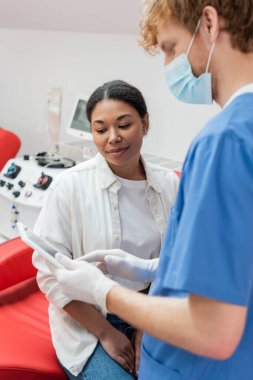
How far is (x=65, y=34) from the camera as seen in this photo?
2.64 meters

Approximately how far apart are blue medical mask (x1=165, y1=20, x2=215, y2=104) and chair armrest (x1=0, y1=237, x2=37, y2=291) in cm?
102

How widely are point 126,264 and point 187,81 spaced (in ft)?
1.55

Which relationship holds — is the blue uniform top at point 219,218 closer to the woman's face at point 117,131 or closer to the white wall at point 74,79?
the woman's face at point 117,131

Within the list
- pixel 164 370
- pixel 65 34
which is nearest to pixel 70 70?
pixel 65 34

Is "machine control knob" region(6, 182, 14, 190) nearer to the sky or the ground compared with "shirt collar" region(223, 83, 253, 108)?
nearer to the ground

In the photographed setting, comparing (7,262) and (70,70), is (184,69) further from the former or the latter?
(70,70)

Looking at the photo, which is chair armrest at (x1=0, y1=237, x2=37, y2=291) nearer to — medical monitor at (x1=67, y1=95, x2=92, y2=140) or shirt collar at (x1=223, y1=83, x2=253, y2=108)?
medical monitor at (x1=67, y1=95, x2=92, y2=140)

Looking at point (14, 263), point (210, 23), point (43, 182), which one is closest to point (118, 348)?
point (14, 263)

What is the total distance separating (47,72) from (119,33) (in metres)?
0.72

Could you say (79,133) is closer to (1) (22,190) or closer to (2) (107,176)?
(1) (22,190)

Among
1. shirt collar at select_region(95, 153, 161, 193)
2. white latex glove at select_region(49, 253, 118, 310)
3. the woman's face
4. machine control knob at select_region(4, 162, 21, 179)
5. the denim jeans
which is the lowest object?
the denim jeans

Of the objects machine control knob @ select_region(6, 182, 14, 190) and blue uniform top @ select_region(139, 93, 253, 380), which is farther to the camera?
machine control knob @ select_region(6, 182, 14, 190)

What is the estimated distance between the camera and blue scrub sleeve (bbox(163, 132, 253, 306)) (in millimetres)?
574

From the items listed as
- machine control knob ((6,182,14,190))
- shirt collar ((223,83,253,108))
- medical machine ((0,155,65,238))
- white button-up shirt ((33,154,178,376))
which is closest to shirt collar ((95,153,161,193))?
white button-up shirt ((33,154,178,376))
